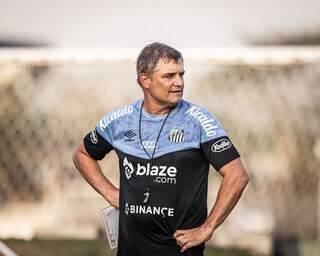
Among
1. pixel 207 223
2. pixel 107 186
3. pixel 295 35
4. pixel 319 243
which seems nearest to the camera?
pixel 207 223

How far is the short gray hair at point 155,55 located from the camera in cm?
433

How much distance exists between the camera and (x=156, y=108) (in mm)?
4406

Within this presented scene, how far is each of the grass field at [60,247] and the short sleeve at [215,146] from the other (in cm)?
385

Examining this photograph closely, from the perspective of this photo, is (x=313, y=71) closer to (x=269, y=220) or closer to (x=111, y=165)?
(x=269, y=220)

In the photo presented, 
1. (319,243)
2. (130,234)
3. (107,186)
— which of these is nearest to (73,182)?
(319,243)

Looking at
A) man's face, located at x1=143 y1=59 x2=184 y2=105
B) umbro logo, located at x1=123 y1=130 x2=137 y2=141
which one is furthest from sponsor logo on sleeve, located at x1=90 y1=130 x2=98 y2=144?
man's face, located at x1=143 y1=59 x2=184 y2=105

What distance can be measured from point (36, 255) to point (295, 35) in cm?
306

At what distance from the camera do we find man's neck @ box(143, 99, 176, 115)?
4.38 m

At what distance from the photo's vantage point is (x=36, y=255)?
802 centimetres

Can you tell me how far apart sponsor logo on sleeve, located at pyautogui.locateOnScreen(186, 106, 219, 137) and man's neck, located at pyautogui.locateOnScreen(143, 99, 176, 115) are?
0.37 ft

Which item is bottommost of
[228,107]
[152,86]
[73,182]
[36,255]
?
[36,255]

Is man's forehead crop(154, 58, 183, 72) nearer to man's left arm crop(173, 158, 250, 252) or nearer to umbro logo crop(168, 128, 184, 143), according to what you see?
umbro logo crop(168, 128, 184, 143)

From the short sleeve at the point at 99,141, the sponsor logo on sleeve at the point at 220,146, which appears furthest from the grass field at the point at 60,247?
the sponsor logo on sleeve at the point at 220,146

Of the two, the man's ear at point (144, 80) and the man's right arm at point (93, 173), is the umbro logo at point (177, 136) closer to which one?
the man's ear at point (144, 80)
